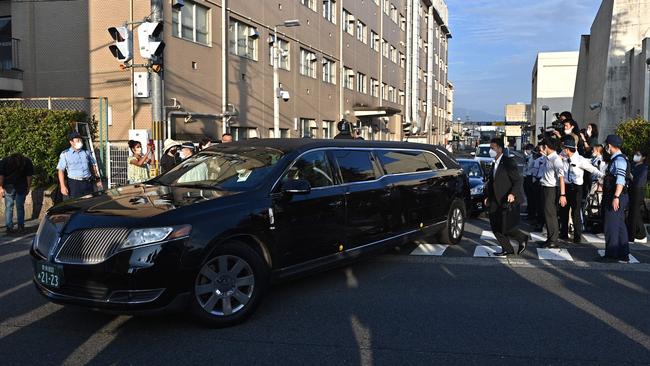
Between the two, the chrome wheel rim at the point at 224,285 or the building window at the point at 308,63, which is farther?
the building window at the point at 308,63

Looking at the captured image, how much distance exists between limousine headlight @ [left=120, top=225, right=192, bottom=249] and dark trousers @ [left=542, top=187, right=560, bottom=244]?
20.5ft

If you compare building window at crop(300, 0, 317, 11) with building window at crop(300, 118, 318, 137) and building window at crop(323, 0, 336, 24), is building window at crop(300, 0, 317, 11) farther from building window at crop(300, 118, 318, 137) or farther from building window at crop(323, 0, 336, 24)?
building window at crop(300, 118, 318, 137)

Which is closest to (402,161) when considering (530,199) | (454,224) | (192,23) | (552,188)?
(454,224)

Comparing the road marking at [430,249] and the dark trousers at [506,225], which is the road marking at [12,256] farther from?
the dark trousers at [506,225]

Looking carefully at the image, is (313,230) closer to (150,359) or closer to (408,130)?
(150,359)

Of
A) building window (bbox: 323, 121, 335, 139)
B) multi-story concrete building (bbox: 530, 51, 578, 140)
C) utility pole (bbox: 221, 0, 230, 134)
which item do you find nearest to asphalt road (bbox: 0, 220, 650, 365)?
utility pole (bbox: 221, 0, 230, 134)

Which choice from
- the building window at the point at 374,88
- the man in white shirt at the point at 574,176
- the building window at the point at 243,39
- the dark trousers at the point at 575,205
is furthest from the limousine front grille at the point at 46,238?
the building window at the point at 374,88

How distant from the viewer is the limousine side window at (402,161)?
715cm

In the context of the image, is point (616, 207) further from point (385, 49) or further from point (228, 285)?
point (385, 49)

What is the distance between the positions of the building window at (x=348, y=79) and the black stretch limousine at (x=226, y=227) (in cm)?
2698

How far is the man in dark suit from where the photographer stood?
7.76 m

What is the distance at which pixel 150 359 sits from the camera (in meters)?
4.18

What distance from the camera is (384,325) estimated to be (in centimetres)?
496

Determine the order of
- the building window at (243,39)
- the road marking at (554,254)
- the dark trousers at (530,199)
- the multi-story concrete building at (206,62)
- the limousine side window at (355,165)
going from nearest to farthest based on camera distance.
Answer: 1. the limousine side window at (355,165)
2. the road marking at (554,254)
3. the dark trousers at (530,199)
4. the multi-story concrete building at (206,62)
5. the building window at (243,39)
